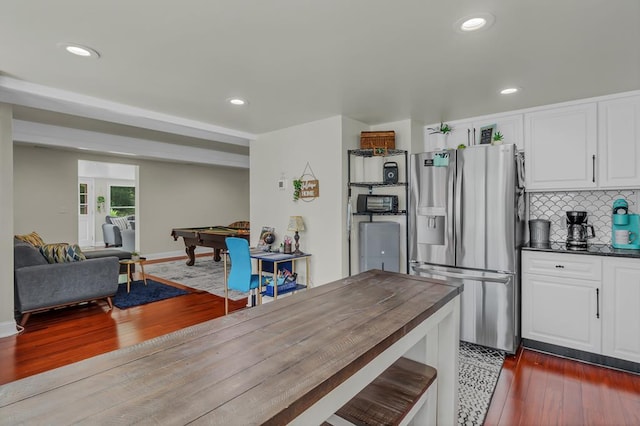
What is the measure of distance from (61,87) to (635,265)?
488 cm

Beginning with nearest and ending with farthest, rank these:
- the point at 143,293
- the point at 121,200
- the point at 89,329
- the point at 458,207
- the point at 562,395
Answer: the point at 562,395
the point at 458,207
the point at 89,329
the point at 143,293
the point at 121,200

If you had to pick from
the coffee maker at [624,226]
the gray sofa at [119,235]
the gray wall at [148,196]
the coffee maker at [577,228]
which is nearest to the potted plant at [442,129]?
the coffee maker at [577,228]

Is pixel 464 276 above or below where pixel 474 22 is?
below

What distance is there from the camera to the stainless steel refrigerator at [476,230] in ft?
9.50

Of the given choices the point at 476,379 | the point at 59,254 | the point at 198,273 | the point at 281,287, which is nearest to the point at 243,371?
the point at 476,379

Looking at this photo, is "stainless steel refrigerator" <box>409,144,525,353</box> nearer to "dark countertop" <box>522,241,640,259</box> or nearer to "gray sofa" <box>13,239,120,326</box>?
"dark countertop" <box>522,241,640,259</box>

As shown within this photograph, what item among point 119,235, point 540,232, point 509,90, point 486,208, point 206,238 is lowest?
point 119,235

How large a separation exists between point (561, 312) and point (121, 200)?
36.8 feet

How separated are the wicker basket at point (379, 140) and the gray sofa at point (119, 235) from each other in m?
6.47

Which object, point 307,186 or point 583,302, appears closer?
point 583,302

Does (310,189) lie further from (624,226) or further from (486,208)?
(624,226)

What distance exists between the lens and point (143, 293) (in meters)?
4.88

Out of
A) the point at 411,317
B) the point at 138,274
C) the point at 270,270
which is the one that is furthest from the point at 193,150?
the point at 411,317

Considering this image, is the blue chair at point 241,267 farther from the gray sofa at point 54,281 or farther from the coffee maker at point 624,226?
the coffee maker at point 624,226
